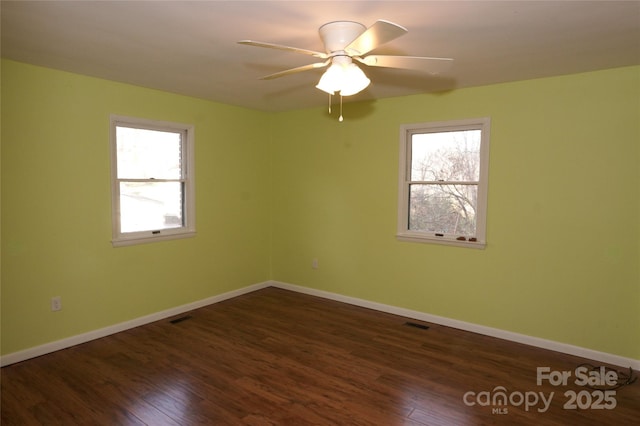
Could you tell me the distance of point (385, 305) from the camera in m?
4.38

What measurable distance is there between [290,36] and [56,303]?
2.92 meters

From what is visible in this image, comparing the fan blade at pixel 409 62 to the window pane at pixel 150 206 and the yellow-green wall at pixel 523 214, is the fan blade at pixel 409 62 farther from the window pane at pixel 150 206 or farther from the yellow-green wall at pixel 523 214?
the window pane at pixel 150 206

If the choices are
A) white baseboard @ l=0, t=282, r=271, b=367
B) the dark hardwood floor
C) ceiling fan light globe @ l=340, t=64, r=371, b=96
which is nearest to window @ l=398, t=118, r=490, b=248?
A: the dark hardwood floor

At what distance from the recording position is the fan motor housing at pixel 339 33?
2.11 meters

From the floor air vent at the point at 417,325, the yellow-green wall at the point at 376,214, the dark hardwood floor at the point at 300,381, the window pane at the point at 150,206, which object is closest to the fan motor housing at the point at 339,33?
the yellow-green wall at the point at 376,214

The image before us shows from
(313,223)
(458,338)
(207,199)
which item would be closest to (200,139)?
(207,199)

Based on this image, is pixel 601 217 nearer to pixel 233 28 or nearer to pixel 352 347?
pixel 352 347

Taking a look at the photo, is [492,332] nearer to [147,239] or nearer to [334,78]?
[334,78]

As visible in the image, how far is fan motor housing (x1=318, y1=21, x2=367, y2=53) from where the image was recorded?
2105 millimetres

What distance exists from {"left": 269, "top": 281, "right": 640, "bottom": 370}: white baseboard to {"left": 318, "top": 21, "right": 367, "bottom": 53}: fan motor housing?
2968mm

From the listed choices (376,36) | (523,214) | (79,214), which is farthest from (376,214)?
(79,214)

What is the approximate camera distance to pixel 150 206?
13.2 feet

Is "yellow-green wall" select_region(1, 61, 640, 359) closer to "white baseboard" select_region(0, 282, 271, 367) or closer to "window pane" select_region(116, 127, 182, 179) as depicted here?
"white baseboard" select_region(0, 282, 271, 367)

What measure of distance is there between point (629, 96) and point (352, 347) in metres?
3.03
